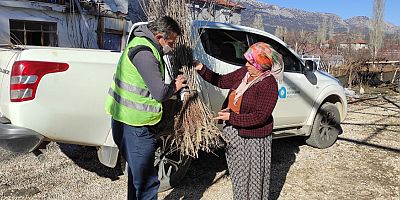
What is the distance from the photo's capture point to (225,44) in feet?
13.9

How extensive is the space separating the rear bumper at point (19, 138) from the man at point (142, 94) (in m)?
0.72

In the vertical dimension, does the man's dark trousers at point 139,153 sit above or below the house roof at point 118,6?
below

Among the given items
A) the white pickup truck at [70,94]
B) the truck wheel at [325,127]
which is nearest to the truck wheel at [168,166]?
the white pickup truck at [70,94]

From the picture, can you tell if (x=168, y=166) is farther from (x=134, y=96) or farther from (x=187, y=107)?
(x=134, y=96)

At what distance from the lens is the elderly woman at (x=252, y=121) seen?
109 inches

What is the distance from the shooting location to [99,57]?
327cm

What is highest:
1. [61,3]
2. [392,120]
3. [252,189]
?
[61,3]

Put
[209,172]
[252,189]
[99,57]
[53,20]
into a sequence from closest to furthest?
[252,189], [99,57], [209,172], [53,20]

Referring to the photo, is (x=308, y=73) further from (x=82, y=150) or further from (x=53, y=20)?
(x=53, y=20)

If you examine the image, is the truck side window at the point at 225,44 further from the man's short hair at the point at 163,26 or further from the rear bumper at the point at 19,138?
the rear bumper at the point at 19,138

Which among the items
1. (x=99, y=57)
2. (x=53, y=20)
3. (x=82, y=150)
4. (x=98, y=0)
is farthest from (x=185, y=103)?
(x=98, y=0)

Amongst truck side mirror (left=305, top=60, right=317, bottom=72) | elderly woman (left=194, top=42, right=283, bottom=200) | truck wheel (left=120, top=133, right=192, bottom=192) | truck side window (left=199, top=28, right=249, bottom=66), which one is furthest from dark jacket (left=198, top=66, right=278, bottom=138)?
truck side mirror (left=305, top=60, right=317, bottom=72)

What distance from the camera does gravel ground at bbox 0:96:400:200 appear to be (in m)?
3.93

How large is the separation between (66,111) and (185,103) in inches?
41.2
